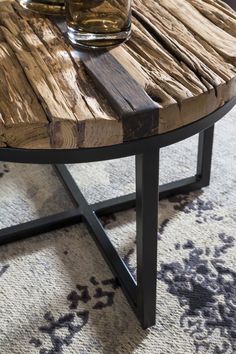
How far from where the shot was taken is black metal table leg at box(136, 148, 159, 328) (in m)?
0.87

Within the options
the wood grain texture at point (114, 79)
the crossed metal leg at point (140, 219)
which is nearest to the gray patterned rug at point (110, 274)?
the crossed metal leg at point (140, 219)

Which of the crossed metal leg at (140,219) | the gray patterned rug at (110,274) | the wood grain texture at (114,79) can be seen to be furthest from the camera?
the gray patterned rug at (110,274)

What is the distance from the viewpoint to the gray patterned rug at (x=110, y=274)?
3.39 ft

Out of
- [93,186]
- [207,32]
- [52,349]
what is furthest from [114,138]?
[93,186]

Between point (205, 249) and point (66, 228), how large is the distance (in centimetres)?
31

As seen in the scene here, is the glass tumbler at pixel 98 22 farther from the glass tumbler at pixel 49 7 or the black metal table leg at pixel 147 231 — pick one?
the black metal table leg at pixel 147 231

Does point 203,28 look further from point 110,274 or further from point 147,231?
point 110,274

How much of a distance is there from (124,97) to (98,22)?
210 mm

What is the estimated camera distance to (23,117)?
0.78 m

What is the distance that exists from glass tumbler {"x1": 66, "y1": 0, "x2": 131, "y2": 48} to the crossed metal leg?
0.71 ft

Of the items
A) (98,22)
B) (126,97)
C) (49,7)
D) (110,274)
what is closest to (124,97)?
(126,97)

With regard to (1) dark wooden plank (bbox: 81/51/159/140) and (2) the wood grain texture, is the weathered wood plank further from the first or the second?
(1) dark wooden plank (bbox: 81/51/159/140)

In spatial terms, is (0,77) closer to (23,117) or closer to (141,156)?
(23,117)

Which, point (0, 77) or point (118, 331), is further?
point (118, 331)
